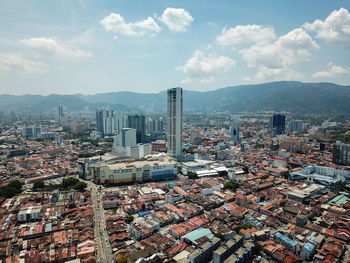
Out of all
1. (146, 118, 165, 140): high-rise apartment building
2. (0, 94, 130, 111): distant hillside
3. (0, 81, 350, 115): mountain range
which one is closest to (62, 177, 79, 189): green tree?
(146, 118, 165, 140): high-rise apartment building

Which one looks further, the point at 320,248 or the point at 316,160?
the point at 316,160

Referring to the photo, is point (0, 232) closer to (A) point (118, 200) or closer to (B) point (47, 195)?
(B) point (47, 195)

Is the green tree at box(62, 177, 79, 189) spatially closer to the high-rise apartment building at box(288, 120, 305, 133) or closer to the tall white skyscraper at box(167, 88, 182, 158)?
the tall white skyscraper at box(167, 88, 182, 158)

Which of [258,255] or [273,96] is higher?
[273,96]

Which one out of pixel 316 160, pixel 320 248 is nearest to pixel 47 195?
pixel 320 248

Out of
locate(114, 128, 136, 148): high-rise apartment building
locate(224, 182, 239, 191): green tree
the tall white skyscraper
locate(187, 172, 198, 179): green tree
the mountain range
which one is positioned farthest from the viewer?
the mountain range

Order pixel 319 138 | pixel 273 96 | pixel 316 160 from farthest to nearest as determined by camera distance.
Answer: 1. pixel 273 96
2. pixel 319 138
3. pixel 316 160

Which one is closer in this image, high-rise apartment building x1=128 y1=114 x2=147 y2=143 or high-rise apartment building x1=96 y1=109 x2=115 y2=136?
high-rise apartment building x1=128 y1=114 x2=147 y2=143
